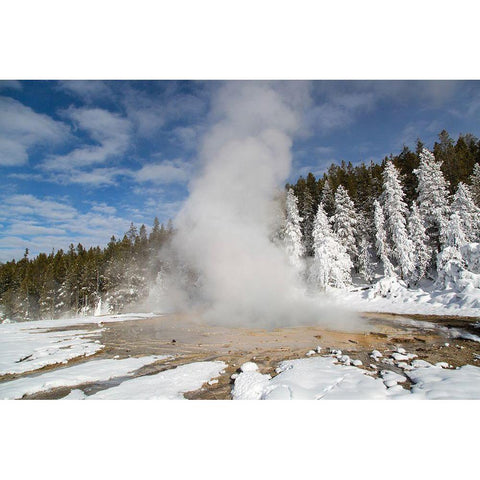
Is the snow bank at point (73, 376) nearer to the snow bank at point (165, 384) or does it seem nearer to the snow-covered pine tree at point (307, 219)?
the snow bank at point (165, 384)

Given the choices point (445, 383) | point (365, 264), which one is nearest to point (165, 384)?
point (445, 383)

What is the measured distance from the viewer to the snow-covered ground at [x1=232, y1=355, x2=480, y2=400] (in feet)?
13.8

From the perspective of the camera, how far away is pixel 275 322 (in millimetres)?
12875

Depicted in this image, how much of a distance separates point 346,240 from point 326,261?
15.9 ft

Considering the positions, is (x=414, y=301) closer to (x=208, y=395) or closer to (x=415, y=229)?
(x=415, y=229)

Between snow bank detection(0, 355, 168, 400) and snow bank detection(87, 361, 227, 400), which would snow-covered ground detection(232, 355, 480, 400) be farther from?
snow bank detection(0, 355, 168, 400)

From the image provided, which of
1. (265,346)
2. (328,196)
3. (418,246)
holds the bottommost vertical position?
(265,346)

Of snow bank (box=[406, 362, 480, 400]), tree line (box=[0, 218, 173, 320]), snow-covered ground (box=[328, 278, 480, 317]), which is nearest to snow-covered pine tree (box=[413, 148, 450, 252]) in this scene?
snow-covered ground (box=[328, 278, 480, 317])

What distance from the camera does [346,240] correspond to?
83.7 feet

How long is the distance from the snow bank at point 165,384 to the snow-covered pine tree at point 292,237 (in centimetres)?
1810

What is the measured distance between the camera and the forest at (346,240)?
68.0ft

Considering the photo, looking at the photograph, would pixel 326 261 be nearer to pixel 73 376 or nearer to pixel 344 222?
pixel 344 222

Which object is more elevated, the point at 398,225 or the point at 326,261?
the point at 398,225

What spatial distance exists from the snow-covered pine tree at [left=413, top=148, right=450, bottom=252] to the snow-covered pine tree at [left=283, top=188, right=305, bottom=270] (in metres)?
10.4
